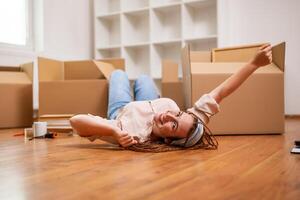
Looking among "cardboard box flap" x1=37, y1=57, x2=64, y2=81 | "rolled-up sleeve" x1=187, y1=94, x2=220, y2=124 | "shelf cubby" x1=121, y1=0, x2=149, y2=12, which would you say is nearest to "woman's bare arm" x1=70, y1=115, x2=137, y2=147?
"rolled-up sleeve" x1=187, y1=94, x2=220, y2=124

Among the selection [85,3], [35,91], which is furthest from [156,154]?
[85,3]

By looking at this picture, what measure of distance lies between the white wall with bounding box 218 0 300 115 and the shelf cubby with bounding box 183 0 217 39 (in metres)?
0.14

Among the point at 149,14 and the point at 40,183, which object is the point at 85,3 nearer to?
the point at 149,14

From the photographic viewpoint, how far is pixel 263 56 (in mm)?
1223

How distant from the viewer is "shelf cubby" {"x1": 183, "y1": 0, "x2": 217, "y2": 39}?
9.91 ft

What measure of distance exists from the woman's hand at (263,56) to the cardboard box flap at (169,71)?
109 centimetres

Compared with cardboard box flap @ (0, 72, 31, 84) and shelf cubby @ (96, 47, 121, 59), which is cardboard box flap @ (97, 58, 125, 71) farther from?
shelf cubby @ (96, 47, 121, 59)

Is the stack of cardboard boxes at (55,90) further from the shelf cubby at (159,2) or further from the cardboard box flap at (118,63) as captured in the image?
the shelf cubby at (159,2)

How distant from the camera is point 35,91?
273 centimetres

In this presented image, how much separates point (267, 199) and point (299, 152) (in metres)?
0.56

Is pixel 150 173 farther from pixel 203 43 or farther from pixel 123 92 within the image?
pixel 203 43

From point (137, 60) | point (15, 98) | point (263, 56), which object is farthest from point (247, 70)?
point (137, 60)

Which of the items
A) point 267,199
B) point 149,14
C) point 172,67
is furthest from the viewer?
point 149,14

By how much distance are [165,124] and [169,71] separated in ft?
3.72
